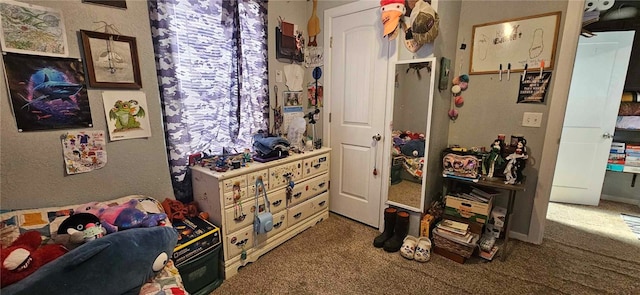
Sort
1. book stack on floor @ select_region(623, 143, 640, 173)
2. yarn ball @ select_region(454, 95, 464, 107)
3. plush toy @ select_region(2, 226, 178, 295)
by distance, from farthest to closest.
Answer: book stack on floor @ select_region(623, 143, 640, 173) < yarn ball @ select_region(454, 95, 464, 107) < plush toy @ select_region(2, 226, 178, 295)

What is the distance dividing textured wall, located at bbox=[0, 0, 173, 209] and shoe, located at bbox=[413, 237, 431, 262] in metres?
1.91

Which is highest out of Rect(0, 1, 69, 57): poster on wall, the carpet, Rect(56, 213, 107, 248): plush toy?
Rect(0, 1, 69, 57): poster on wall

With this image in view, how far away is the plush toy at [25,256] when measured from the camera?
100 cm

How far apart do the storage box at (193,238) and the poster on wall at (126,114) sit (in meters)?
0.65

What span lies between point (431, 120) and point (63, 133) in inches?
95.5

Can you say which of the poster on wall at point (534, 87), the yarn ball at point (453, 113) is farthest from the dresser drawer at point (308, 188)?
the poster on wall at point (534, 87)

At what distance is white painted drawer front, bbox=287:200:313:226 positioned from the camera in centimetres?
237

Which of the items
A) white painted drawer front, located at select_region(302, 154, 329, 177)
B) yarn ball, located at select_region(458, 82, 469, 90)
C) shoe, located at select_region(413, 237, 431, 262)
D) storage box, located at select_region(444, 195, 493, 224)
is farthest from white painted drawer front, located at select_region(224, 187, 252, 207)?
yarn ball, located at select_region(458, 82, 469, 90)

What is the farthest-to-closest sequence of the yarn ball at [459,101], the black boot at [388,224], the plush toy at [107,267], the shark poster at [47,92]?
the yarn ball at [459,101] → the black boot at [388,224] → the shark poster at [47,92] → the plush toy at [107,267]

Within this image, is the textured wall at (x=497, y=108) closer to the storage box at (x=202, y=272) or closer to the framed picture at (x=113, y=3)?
the storage box at (x=202, y=272)

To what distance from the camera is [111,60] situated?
5.20ft

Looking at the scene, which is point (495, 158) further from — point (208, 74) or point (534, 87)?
point (208, 74)

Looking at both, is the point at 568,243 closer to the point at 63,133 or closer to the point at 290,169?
the point at 290,169

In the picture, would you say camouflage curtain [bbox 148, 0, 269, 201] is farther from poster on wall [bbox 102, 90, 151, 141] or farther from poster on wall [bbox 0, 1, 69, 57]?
poster on wall [bbox 0, 1, 69, 57]
